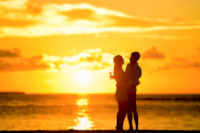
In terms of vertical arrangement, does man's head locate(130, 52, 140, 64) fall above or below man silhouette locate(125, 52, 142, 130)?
above

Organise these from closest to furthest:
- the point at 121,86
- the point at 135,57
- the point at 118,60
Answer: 1. the point at 118,60
2. the point at 121,86
3. the point at 135,57

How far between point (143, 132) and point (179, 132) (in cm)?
178

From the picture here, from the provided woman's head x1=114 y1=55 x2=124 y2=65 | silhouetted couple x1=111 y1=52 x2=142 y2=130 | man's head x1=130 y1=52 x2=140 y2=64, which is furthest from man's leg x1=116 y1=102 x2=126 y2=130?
man's head x1=130 y1=52 x2=140 y2=64

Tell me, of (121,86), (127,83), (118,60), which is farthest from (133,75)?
(118,60)

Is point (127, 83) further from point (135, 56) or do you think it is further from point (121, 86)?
point (135, 56)

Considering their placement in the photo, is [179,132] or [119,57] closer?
[119,57]

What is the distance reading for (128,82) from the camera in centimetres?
1941

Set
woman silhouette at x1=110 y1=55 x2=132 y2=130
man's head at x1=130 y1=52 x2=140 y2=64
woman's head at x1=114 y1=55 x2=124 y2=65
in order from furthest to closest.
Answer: man's head at x1=130 y1=52 x2=140 y2=64 → woman silhouette at x1=110 y1=55 x2=132 y2=130 → woman's head at x1=114 y1=55 x2=124 y2=65

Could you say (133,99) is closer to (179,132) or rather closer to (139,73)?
(139,73)

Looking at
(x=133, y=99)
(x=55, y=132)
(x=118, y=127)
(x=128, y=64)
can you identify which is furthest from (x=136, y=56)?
(x=55, y=132)

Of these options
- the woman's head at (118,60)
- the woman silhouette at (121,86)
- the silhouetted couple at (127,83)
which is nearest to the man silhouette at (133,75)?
the silhouetted couple at (127,83)

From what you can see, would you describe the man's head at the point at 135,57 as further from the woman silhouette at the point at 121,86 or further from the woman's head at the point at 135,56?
the woman silhouette at the point at 121,86

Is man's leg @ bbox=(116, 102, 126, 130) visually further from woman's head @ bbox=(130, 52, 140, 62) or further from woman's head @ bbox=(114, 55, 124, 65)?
woman's head @ bbox=(130, 52, 140, 62)

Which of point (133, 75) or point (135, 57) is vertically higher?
point (135, 57)
